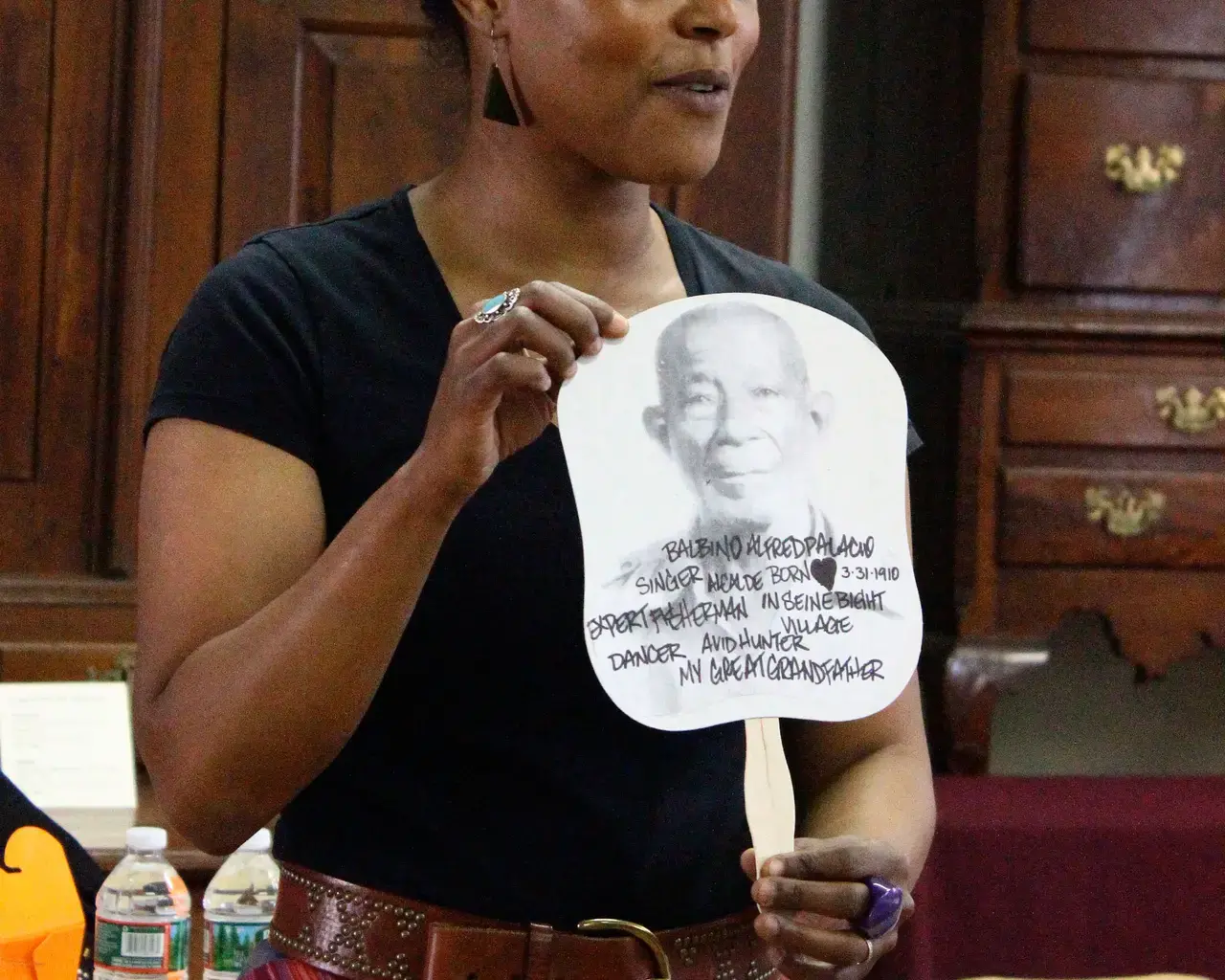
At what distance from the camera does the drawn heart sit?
90cm

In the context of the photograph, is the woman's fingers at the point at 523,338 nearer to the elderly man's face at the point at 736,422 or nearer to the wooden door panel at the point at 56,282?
the elderly man's face at the point at 736,422

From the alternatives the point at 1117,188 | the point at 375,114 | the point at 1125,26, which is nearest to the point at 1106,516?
the point at 1117,188

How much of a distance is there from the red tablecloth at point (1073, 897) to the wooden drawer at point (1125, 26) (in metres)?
0.79

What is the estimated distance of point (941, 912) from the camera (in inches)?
66.3

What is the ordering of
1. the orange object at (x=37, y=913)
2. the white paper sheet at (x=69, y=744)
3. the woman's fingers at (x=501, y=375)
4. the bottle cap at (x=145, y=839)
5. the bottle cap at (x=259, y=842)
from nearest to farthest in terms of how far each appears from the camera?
the woman's fingers at (x=501, y=375) → the orange object at (x=37, y=913) → the bottle cap at (x=145, y=839) → the bottle cap at (x=259, y=842) → the white paper sheet at (x=69, y=744)

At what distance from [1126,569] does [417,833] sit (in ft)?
3.72

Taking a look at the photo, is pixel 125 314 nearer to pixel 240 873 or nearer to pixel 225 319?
pixel 240 873

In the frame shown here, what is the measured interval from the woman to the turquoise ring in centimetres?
5

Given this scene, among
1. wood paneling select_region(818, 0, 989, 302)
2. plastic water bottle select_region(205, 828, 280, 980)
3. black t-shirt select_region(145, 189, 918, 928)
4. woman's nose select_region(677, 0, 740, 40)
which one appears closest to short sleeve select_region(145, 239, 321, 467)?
black t-shirt select_region(145, 189, 918, 928)

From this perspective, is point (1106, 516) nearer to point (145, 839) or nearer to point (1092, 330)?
point (1092, 330)

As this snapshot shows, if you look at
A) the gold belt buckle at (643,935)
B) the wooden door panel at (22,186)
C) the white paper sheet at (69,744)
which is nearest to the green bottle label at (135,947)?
the white paper sheet at (69,744)

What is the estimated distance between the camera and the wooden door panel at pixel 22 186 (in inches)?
73.3

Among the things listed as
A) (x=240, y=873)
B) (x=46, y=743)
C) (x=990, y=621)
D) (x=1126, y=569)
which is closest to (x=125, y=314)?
(x=46, y=743)

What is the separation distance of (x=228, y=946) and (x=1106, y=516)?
99 cm
